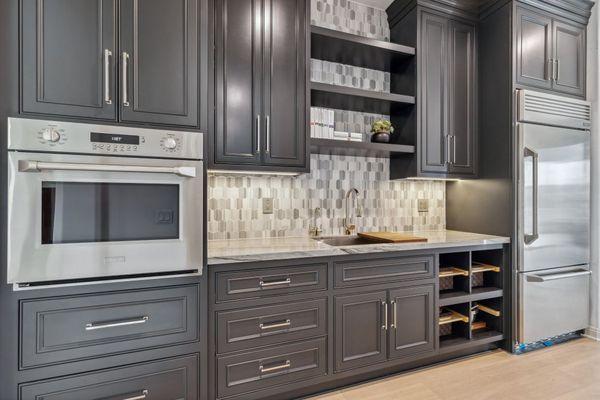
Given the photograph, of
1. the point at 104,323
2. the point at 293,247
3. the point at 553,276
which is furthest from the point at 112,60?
the point at 553,276

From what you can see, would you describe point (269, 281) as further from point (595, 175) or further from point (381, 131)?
point (595, 175)

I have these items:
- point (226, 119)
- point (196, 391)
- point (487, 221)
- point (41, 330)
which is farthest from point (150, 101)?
point (487, 221)

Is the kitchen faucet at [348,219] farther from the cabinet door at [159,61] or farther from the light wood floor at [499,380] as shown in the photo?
the cabinet door at [159,61]

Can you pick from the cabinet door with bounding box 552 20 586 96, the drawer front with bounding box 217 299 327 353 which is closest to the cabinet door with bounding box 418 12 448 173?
the cabinet door with bounding box 552 20 586 96

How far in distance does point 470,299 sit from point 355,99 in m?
1.76

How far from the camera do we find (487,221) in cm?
278

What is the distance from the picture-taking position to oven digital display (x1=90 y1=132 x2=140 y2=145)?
1496mm

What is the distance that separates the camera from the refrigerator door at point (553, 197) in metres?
2.58

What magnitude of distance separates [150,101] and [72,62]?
0.34m

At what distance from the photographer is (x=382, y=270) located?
2.18 metres

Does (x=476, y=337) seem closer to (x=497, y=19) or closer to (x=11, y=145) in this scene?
(x=497, y=19)

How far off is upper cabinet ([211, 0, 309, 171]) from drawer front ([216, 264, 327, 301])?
67 cm

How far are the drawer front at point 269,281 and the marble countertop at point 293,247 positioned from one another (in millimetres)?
83

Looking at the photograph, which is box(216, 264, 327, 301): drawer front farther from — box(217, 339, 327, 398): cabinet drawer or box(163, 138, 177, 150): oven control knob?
box(163, 138, 177, 150): oven control knob
